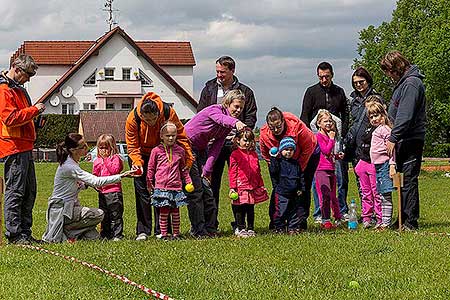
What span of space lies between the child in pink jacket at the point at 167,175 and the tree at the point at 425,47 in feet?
148

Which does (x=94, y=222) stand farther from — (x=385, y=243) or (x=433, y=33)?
(x=433, y=33)

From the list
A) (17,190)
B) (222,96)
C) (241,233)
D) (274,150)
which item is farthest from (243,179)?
(17,190)

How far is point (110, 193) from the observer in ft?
38.2

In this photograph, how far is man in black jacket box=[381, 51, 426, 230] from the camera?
1155 cm

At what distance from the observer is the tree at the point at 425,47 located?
5631cm

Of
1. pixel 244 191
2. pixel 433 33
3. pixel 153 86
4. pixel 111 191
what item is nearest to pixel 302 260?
pixel 244 191

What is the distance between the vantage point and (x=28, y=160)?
10789mm

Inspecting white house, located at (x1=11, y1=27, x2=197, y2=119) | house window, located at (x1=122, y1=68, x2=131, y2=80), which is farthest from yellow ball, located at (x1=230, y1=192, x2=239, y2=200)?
house window, located at (x1=122, y1=68, x2=131, y2=80)

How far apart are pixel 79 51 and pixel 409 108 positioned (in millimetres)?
63511

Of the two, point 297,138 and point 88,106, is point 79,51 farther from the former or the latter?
point 297,138

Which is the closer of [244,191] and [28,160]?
[28,160]

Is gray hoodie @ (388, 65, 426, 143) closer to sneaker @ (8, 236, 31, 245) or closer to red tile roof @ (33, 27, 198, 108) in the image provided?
sneaker @ (8, 236, 31, 245)

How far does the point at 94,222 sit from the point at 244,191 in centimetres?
202

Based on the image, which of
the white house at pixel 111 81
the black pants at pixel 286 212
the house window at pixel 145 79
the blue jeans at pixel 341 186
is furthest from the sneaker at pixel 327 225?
the house window at pixel 145 79
